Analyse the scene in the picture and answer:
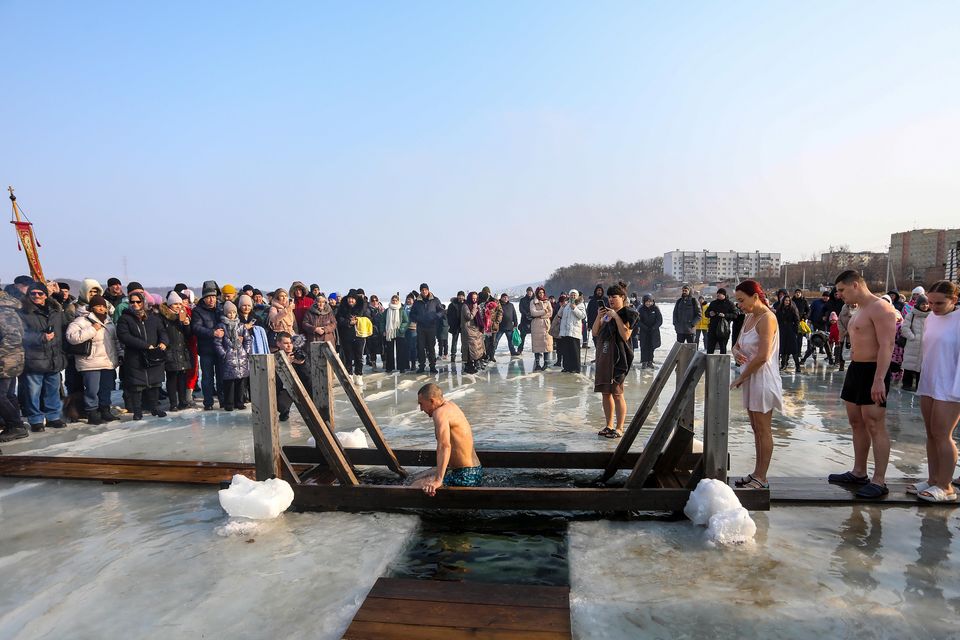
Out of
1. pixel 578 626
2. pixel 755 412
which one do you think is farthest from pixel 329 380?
pixel 755 412

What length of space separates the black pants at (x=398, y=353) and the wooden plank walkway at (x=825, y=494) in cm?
925

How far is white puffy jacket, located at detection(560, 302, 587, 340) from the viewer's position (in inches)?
486

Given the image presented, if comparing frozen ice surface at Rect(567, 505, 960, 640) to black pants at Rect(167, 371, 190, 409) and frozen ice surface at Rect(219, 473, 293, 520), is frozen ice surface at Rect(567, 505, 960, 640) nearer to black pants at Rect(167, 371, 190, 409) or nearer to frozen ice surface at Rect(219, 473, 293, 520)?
frozen ice surface at Rect(219, 473, 293, 520)

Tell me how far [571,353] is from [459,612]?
985 centimetres

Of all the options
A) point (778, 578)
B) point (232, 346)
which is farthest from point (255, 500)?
point (232, 346)

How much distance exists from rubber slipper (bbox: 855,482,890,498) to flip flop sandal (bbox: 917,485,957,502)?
241 millimetres

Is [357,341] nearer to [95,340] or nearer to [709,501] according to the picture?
[95,340]

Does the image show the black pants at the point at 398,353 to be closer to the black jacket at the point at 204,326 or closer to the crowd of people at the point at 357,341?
the crowd of people at the point at 357,341

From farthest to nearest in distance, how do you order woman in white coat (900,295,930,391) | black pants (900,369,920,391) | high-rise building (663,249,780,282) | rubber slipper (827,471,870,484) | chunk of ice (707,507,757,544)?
1. high-rise building (663,249,780,282)
2. black pants (900,369,920,391)
3. woman in white coat (900,295,930,391)
4. rubber slipper (827,471,870,484)
5. chunk of ice (707,507,757,544)

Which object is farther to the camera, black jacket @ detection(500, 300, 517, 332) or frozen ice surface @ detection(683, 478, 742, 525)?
black jacket @ detection(500, 300, 517, 332)

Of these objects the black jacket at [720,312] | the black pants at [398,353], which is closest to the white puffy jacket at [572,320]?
the black jacket at [720,312]

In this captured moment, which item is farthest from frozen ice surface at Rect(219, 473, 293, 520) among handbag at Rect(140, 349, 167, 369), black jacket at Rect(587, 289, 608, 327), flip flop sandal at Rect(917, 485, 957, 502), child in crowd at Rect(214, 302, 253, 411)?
black jacket at Rect(587, 289, 608, 327)

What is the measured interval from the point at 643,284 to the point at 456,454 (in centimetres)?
10883

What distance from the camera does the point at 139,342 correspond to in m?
7.70
